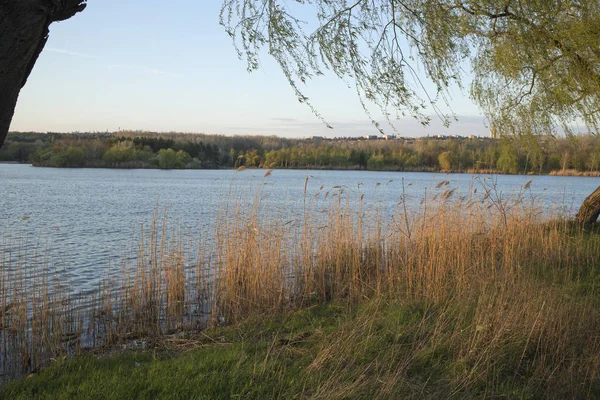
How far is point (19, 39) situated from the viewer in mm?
3070

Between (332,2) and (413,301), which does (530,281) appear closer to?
(413,301)

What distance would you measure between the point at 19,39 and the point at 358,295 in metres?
5.47

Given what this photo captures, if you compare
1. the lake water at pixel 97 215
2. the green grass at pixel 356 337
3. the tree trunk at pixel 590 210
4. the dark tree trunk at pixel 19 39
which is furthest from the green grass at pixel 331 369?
the tree trunk at pixel 590 210

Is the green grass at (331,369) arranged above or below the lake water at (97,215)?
above

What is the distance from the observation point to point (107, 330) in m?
6.64

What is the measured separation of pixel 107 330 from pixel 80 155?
216ft

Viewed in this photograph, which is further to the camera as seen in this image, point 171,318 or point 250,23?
point 171,318

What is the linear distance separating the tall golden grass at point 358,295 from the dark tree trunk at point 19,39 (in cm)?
301

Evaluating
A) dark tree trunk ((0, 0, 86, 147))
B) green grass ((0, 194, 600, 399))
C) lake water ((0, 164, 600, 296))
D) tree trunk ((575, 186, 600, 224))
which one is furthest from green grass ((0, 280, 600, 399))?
tree trunk ((575, 186, 600, 224))

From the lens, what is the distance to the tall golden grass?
200 inches

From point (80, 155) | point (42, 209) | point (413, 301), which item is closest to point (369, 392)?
point (413, 301)

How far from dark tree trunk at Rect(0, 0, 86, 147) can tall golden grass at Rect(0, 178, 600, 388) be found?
9.87 ft

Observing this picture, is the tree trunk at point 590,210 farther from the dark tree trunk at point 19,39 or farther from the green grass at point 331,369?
the dark tree trunk at point 19,39

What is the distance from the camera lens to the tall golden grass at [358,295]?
5090 millimetres
